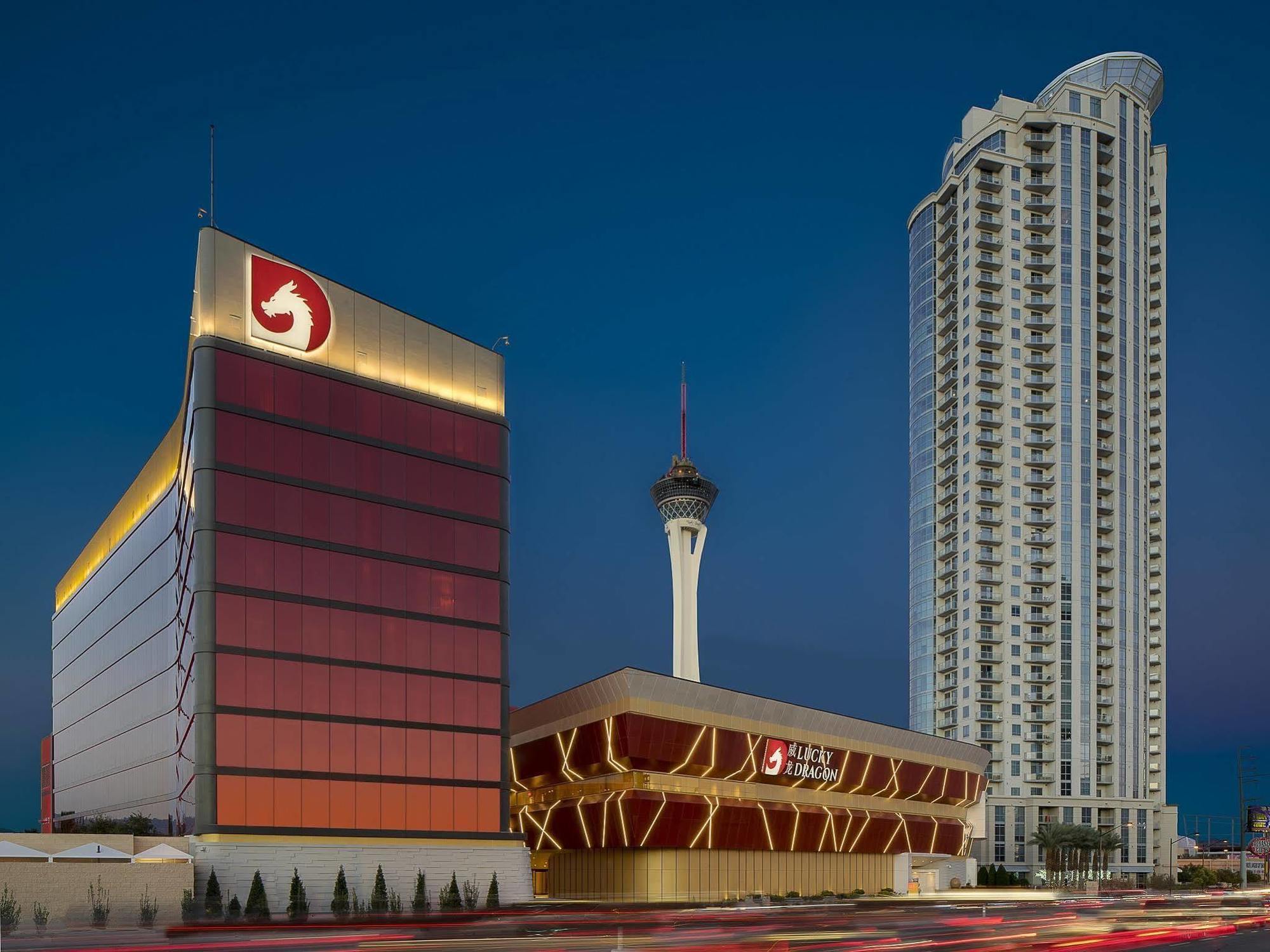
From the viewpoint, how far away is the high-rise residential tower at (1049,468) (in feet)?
471

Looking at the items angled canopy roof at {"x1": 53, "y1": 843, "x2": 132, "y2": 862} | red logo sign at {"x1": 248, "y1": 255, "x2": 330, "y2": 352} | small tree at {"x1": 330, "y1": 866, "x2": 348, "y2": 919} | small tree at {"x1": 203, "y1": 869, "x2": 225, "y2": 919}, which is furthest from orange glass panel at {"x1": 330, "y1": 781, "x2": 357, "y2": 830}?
red logo sign at {"x1": 248, "y1": 255, "x2": 330, "y2": 352}

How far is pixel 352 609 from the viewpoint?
2574 inches

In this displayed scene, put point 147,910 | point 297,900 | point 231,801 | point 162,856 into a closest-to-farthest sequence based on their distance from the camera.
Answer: point 147,910, point 162,856, point 297,900, point 231,801

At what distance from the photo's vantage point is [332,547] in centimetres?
6538

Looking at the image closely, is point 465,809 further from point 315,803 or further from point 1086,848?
point 1086,848

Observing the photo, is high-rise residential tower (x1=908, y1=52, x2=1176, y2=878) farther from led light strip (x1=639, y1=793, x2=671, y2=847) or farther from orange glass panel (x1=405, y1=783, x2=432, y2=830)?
orange glass panel (x1=405, y1=783, x2=432, y2=830)

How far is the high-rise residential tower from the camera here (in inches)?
5650

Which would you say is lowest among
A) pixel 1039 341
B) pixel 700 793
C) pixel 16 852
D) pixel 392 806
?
pixel 700 793

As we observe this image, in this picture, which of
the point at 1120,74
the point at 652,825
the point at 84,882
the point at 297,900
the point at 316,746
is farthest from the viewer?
the point at 1120,74

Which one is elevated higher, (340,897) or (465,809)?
(465,809)

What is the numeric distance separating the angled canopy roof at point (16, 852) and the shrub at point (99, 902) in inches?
98.3

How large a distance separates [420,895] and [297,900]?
22.9 feet

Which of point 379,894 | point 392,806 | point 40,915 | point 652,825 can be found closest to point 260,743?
point 392,806

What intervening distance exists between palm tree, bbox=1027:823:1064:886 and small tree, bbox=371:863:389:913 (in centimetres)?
8651
